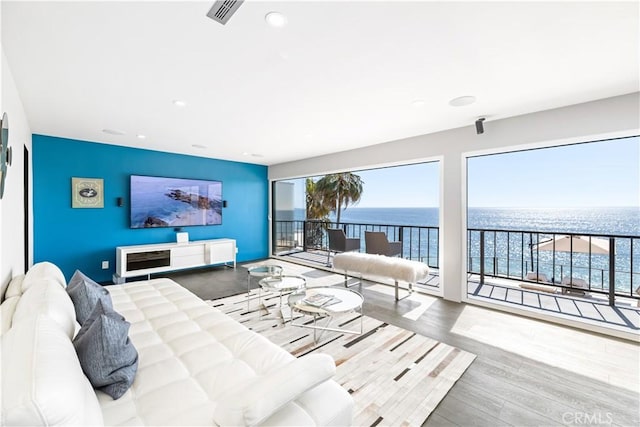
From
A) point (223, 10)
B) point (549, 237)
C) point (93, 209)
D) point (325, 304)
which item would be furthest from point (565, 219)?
point (93, 209)

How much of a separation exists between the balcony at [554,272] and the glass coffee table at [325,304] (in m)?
1.81

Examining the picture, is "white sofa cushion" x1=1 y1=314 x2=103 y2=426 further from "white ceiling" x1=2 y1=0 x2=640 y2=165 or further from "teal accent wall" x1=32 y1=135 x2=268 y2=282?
"teal accent wall" x1=32 y1=135 x2=268 y2=282

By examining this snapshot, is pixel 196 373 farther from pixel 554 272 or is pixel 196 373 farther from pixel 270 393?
pixel 554 272

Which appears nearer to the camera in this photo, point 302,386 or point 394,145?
point 302,386

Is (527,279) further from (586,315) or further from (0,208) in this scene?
(0,208)

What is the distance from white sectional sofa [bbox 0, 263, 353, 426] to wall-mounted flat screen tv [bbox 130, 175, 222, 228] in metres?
3.11

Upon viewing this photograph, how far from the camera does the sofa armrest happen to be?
36.8 inches

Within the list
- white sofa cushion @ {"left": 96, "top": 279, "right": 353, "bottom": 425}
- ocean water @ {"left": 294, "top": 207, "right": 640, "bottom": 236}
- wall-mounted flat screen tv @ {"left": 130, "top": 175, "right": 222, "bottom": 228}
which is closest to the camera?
white sofa cushion @ {"left": 96, "top": 279, "right": 353, "bottom": 425}

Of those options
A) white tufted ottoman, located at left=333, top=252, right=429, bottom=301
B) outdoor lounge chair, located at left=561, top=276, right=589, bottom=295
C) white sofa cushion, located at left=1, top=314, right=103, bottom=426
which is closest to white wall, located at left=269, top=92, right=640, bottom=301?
white tufted ottoman, located at left=333, top=252, right=429, bottom=301

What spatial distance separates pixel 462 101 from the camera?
2.75 m

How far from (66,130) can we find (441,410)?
5354 millimetres

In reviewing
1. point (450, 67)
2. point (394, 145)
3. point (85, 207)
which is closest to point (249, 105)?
point (450, 67)

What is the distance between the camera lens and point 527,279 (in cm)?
405

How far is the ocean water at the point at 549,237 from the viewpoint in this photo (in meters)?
3.18
